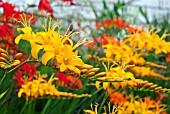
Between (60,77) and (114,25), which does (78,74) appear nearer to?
(60,77)

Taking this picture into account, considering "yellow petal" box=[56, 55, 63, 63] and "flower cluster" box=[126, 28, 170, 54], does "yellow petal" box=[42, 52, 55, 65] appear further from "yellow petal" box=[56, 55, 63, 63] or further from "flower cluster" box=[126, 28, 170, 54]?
"flower cluster" box=[126, 28, 170, 54]

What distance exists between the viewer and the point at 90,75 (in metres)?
1.16

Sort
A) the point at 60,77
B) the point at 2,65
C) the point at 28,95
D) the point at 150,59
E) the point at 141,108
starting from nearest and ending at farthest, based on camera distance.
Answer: the point at 2,65, the point at 28,95, the point at 141,108, the point at 60,77, the point at 150,59

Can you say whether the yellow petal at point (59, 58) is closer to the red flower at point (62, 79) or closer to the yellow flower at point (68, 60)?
the yellow flower at point (68, 60)

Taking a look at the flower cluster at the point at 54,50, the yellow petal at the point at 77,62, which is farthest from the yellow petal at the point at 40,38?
the yellow petal at the point at 77,62

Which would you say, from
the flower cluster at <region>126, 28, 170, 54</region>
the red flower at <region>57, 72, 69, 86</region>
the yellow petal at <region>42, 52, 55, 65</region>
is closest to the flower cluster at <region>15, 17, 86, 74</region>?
the yellow petal at <region>42, 52, 55, 65</region>

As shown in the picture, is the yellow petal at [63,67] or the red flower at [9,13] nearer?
the yellow petal at [63,67]

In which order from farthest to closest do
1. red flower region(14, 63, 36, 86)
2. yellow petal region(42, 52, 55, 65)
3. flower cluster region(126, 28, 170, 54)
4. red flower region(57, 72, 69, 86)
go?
red flower region(57, 72, 69, 86) < flower cluster region(126, 28, 170, 54) < red flower region(14, 63, 36, 86) < yellow petal region(42, 52, 55, 65)

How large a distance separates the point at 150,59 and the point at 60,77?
153 cm

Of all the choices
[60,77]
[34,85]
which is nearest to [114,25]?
[60,77]

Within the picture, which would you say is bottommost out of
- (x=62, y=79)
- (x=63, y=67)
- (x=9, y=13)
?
(x=62, y=79)

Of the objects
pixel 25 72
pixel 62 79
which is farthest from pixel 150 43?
pixel 25 72

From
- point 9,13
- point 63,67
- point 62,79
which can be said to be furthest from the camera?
point 62,79

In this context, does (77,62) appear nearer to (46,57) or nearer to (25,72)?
(46,57)
